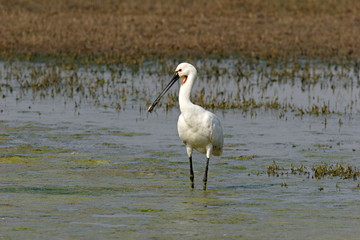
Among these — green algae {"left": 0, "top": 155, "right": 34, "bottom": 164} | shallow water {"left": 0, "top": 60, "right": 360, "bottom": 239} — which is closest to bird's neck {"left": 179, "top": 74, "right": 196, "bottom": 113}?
shallow water {"left": 0, "top": 60, "right": 360, "bottom": 239}

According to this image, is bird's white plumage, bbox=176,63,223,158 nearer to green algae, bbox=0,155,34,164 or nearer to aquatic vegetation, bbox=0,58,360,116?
green algae, bbox=0,155,34,164

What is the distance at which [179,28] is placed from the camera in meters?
29.6

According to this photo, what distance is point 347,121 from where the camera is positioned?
16.8 metres

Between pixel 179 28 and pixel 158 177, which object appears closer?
pixel 158 177

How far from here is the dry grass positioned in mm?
26391

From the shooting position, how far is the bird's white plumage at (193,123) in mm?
11180

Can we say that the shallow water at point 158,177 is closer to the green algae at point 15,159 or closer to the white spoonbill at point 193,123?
the green algae at point 15,159

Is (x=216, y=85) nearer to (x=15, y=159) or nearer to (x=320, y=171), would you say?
(x=15, y=159)

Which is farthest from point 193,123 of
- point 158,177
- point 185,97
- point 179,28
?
point 179,28

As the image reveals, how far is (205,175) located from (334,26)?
20060 millimetres

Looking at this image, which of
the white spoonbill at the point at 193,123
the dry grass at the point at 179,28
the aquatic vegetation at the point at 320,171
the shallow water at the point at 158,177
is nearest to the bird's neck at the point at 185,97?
the white spoonbill at the point at 193,123

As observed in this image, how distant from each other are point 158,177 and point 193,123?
102 cm

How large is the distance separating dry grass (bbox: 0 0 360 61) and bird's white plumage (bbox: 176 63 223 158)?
13557 millimetres

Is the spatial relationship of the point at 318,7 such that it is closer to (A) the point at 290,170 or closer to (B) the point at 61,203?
(A) the point at 290,170
